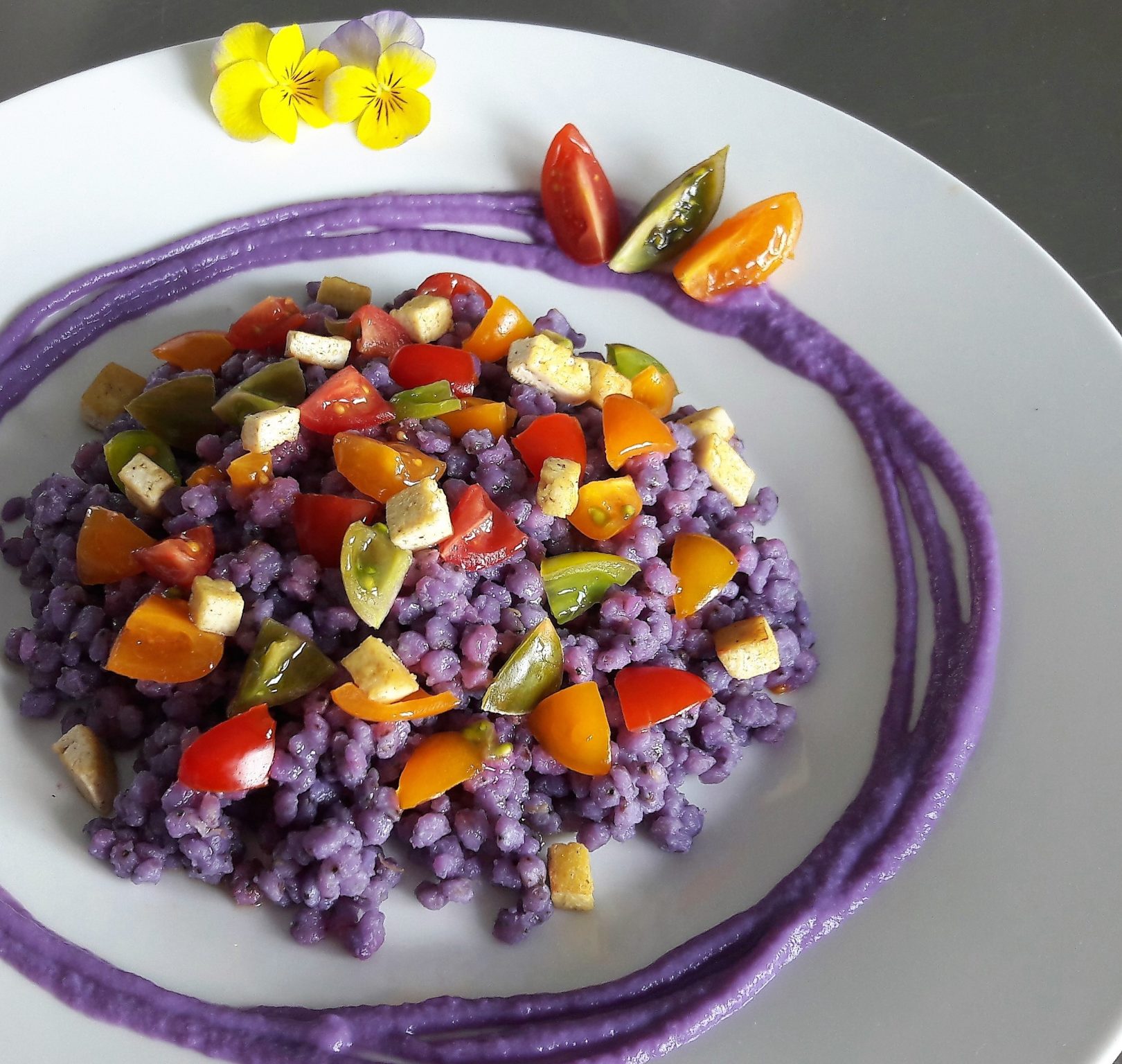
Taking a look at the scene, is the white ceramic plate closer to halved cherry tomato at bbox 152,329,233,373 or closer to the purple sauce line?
the purple sauce line

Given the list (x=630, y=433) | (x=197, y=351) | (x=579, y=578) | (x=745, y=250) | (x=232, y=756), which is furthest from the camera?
(x=745, y=250)

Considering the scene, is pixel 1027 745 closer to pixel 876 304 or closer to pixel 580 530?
pixel 580 530

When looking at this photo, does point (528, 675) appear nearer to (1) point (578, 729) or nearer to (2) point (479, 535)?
(1) point (578, 729)

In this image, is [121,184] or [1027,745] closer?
[1027,745]

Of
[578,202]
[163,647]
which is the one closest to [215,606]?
[163,647]

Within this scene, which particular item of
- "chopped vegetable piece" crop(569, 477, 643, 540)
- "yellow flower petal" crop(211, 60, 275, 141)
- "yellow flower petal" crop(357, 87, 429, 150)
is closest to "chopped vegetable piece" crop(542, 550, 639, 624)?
"chopped vegetable piece" crop(569, 477, 643, 540)

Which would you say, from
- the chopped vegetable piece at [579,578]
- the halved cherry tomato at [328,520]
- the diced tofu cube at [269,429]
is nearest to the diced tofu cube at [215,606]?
the halved cherry tomato at [328,520]

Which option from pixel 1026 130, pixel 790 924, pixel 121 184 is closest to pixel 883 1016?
pixel 790 924
